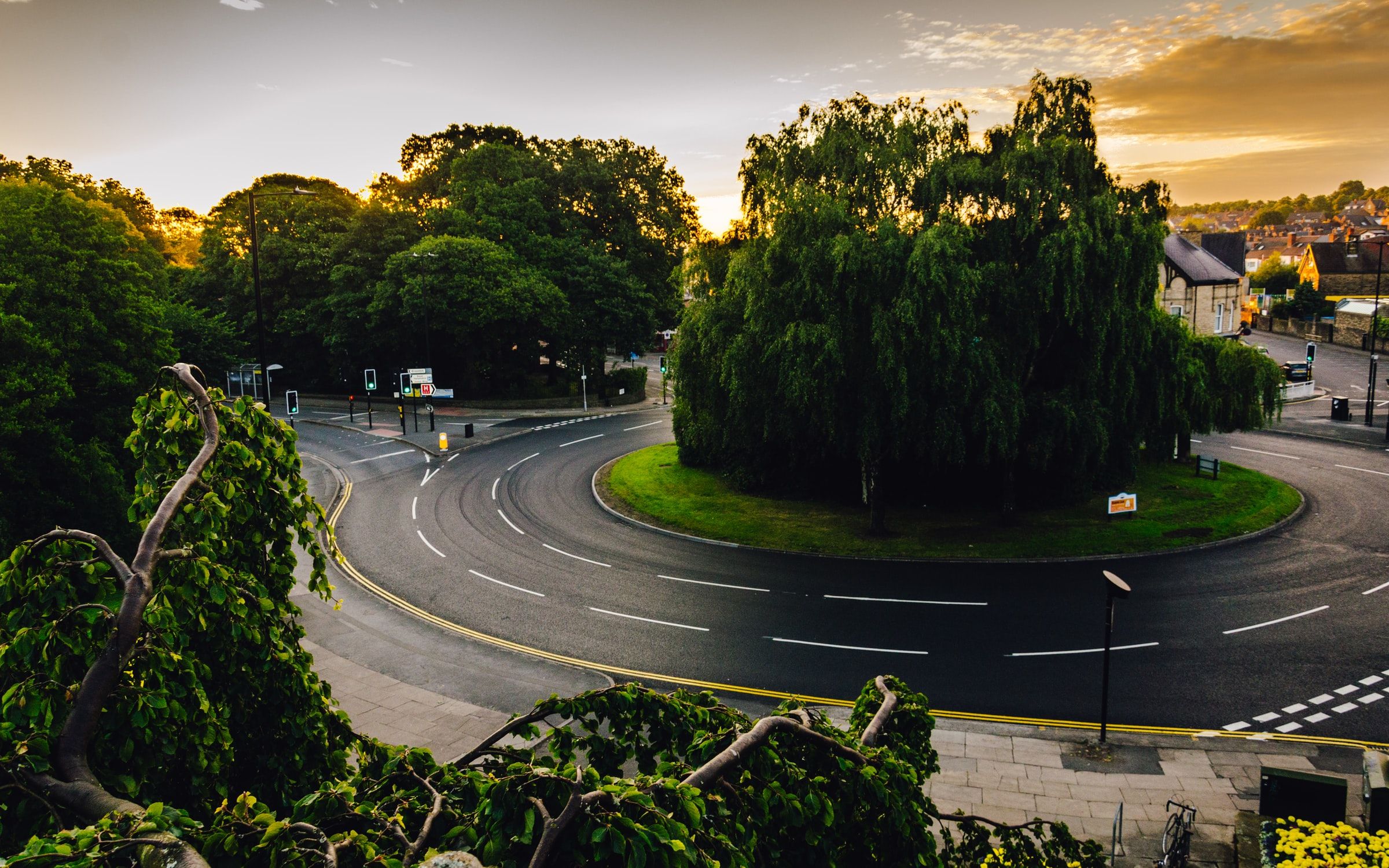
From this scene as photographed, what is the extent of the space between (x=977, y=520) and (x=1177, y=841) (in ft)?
58.6

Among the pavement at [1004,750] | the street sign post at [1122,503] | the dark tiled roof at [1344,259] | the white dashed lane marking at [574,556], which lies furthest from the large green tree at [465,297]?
the dark tiled roof at [1344,259]

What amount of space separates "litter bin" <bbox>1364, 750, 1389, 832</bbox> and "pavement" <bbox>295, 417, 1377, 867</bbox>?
103cm

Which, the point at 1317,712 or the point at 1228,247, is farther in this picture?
the point at 1228,247

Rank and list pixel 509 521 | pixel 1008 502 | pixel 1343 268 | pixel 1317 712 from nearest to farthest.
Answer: pixel 1317 712 → pixel 1008 502 → pixel 509 521 → pixel 1343 268

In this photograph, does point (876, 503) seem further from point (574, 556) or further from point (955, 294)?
point (574, 556)

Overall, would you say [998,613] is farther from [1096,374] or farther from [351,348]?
[351,348]

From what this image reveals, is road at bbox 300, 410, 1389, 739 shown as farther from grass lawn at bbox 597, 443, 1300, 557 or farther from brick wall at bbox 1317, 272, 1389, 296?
brick wall at bbox 1317, 272, 1389, 296

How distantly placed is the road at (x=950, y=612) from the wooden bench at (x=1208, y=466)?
3438 millimetres

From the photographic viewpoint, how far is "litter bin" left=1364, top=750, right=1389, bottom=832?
1041 centimetres

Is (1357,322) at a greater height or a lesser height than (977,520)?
greater

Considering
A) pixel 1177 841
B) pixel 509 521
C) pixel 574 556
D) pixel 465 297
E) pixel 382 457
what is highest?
pixel 465 297

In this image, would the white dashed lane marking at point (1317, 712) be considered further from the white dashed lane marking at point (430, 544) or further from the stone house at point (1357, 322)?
the stone house at point (1357, 322)

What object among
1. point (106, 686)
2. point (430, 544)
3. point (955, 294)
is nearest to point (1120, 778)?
point (955, 294)

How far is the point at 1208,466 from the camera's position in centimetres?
3356
